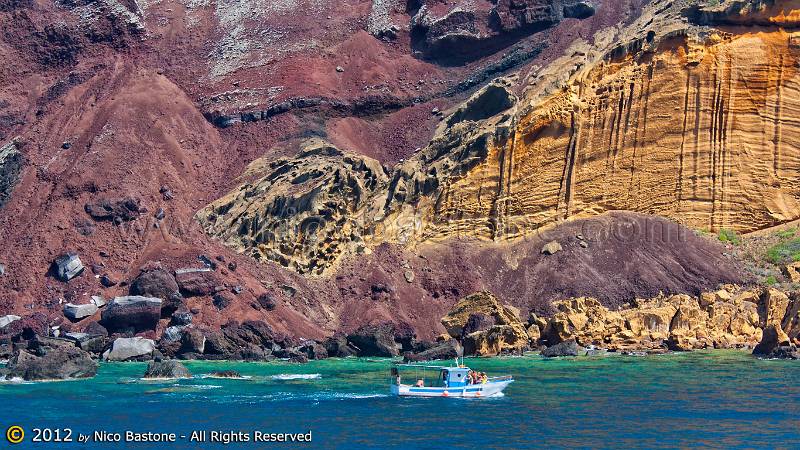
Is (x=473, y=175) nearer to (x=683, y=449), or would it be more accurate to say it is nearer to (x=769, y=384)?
(x=769, y=384)

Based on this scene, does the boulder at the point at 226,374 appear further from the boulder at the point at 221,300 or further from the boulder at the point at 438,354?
the boulder at the point at 221,300

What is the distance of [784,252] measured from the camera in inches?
3273

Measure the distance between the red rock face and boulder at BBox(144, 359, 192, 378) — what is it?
16.0 meters

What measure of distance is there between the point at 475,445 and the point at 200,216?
55.5 m

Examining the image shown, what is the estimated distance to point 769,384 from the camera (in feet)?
168

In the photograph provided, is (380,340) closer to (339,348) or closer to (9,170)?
(339,348)

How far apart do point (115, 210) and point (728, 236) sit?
43368 millimetres

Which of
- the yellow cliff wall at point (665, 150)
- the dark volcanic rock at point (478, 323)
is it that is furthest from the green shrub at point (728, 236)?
the dark volcanic rock at point (478, 323)

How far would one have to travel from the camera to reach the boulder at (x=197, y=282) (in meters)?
78.4

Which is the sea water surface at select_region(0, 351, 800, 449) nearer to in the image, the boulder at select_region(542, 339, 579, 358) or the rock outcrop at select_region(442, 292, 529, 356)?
the boulder at select_region(542, 339, 579, 358)

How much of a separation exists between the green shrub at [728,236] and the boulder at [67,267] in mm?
43842

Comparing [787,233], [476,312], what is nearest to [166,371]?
[476,312]

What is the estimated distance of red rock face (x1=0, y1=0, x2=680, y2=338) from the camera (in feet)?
268

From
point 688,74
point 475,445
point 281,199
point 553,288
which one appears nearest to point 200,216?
point 281,199
